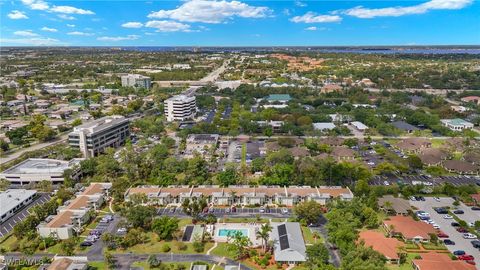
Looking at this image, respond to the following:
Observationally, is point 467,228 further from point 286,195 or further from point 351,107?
point 351,107

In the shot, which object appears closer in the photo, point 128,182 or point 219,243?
point 219,243

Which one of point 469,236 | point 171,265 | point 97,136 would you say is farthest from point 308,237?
point 97,136

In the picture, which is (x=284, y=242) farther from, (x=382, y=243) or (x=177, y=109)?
(x=177, y=109)

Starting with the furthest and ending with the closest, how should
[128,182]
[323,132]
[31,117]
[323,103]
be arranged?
[323,103]
[31,117]
[323,132]
[128,182]

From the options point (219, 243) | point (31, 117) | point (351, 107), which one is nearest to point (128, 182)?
point (219, 243)

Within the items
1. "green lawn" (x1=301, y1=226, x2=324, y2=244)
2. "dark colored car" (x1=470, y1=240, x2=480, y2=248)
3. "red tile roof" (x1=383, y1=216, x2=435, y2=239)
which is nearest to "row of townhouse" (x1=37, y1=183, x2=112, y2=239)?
"green lawn" (x1=301, y1=226, x2=324, y2=244)

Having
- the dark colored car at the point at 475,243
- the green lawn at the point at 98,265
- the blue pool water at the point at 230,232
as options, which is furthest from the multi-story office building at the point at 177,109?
the dark colored car at the point at 475,243
